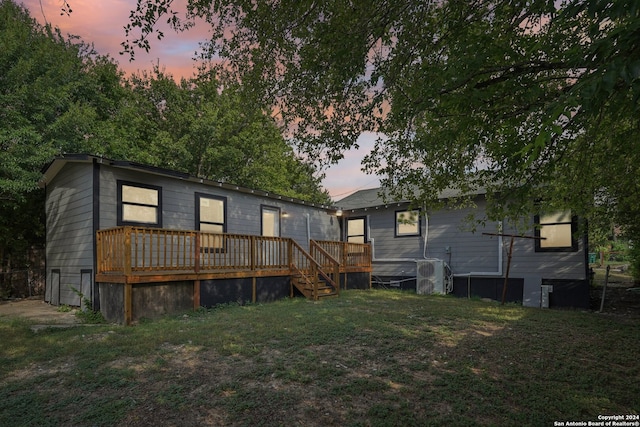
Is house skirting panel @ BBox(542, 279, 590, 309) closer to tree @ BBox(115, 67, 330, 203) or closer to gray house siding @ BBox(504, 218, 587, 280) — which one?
gray house siding @ BBox(504, 218, 587, 280)

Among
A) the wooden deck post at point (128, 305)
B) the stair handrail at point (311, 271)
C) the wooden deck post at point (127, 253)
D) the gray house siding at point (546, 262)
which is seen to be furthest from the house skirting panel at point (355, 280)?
the wooden deck post at point (127, 253)

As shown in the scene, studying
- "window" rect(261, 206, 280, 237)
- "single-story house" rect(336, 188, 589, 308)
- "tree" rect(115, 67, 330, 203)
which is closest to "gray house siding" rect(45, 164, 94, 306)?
"window" rect(261, 206, 280, 237)

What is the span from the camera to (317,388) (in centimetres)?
350

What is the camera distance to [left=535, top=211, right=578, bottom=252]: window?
971 centimetres

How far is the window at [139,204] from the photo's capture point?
27.1ft

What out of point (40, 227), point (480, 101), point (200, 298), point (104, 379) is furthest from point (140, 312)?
point (40, 227)

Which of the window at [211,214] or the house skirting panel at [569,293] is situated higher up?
the window at [211,214]

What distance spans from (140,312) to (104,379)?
3.31 m

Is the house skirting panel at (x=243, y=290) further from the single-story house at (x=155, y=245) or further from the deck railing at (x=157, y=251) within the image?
the deck railing at (x=157, y=251)

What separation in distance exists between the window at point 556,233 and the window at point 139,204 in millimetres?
9809

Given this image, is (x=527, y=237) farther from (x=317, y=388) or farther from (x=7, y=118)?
(x=7, y=118)

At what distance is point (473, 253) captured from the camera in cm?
1141

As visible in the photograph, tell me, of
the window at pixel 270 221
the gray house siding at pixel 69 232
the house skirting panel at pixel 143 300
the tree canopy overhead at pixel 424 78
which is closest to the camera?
the tree canopy overhead at pixel 424 78

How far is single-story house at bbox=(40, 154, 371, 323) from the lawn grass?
1099mm
